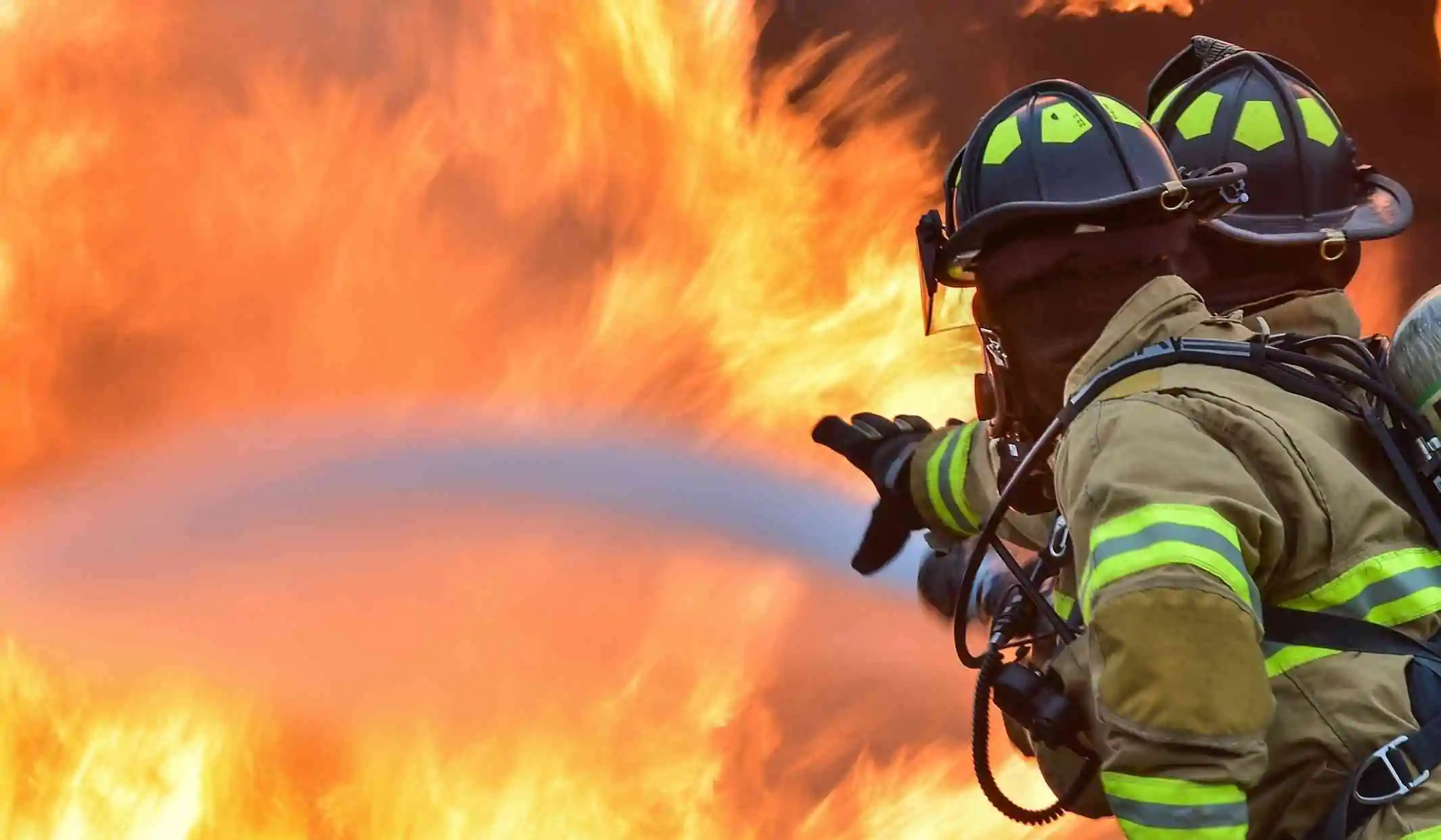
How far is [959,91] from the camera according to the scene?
3.82 meters

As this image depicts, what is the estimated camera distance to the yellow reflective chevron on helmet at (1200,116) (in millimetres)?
2936

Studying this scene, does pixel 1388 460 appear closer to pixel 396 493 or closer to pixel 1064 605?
pixel 1064 605

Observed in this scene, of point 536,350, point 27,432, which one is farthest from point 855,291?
point 27,432

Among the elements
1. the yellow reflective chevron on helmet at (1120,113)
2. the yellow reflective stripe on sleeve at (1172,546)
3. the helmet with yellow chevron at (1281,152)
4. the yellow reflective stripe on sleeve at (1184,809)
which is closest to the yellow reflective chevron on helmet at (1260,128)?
the helmet with yellow chevron at (1281,152)

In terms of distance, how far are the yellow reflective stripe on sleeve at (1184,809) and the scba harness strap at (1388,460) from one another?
0.18 m

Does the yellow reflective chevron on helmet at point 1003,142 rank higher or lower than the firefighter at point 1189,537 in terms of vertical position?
higher

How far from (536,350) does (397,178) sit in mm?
513

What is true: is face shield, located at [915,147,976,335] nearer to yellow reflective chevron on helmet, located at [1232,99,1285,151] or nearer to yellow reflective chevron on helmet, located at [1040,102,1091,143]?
yellow reflective chevron on helmet, located at [1040,102,1091,143]

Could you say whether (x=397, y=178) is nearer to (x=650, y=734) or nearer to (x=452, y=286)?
(x=452, y=286)

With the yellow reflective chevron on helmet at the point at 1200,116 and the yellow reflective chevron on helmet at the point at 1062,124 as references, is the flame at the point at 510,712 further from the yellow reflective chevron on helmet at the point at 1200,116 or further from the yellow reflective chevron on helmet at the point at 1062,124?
the yellow reflective chevron on helmet at the point at 1062,124

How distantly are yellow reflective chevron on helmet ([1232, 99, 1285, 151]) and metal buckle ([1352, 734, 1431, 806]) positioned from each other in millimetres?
1930

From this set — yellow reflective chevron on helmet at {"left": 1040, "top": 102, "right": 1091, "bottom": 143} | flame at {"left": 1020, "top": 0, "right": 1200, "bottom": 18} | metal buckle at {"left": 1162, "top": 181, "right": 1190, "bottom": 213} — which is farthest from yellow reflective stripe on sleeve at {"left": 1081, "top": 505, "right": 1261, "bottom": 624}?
flame at {"left": 1020, "top": 0, "right": 1200, "bottom": 18}

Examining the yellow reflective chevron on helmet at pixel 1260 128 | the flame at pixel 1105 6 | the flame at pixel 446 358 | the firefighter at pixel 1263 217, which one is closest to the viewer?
the firefighter at pixel 1263 217

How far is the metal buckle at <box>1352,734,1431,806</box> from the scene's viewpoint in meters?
1.31
